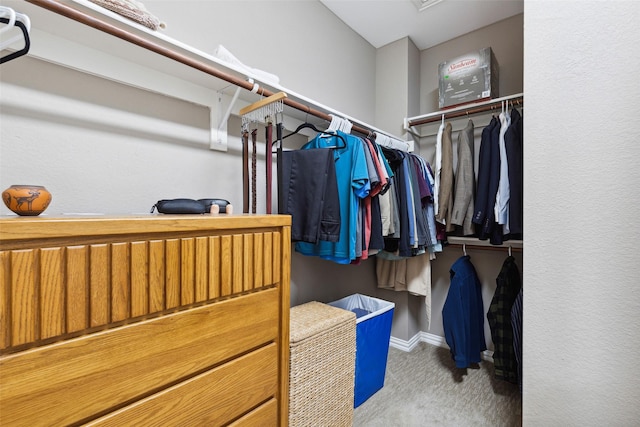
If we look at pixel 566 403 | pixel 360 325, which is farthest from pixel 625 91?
pixel 360 325

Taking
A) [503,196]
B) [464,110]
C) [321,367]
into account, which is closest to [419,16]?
[464,110]

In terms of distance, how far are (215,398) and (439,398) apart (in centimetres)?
159

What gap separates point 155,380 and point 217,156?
1.06 meters

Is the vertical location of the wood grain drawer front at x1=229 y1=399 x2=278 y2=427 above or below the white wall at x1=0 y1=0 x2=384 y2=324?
below

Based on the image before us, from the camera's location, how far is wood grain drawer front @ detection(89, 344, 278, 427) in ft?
2.19

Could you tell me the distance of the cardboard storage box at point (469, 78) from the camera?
2.04 meters

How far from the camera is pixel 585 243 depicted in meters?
1.12

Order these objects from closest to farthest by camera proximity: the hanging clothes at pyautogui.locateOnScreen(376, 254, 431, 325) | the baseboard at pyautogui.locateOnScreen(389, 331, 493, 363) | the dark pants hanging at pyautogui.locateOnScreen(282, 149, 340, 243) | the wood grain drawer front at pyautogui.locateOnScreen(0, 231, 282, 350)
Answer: the wood grain drawer front at pyautogui.locateOnScreen(0, 231, 282, 350) → the dark pants hanging at pyautogui.locateOnScreen(282, 149, 340, 243) → the hanging clothes at pyautogui.locateOnScreen(376, 254, 431, 325) → the baseboard at pyautogui.locateOnScreen(389, 331, 493, 363)

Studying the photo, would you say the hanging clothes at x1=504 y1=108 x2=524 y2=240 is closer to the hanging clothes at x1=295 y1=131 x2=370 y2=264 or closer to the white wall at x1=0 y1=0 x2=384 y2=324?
the hanging clothes at x1=295 y1=131 x2=370 y2=264

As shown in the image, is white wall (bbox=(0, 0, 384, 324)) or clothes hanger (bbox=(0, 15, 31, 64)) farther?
white wall (bbox=(0, 0, 384, 324))

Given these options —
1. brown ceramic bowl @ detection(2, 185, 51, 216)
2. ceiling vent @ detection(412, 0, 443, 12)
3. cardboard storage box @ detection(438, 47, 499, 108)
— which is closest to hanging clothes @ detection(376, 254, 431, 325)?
cardboard storage box @ detection(438, 47, 499, 108)

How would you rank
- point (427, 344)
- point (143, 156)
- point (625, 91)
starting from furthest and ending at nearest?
point (427, 344)
point (143, 156)
point (625, 91)

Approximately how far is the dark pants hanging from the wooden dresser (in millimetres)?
449

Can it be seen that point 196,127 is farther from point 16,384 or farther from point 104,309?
point 16,384
